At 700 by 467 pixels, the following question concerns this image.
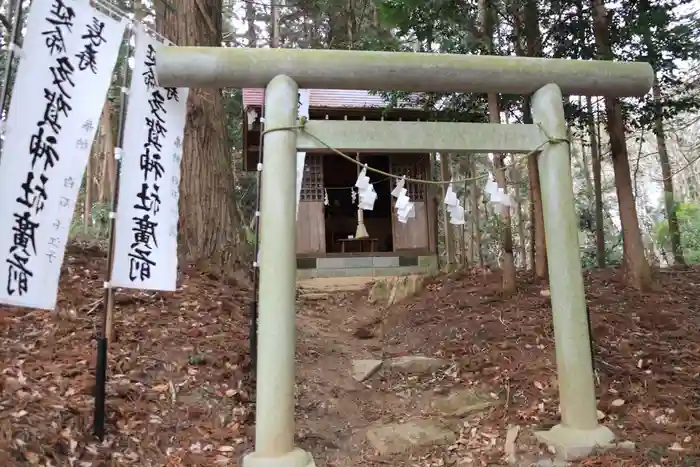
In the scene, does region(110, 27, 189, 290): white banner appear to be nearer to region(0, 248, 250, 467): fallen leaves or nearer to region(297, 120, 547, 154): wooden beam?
region(0, 248, 250, 467): fallen leaves

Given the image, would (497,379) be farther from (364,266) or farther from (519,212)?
(519,212)

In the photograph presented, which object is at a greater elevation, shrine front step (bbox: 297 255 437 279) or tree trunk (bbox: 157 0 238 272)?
tree trunk (bbox: 157 0 238 272)

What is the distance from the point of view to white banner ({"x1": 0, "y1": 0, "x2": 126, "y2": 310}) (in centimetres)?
336

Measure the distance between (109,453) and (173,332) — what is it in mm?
1769

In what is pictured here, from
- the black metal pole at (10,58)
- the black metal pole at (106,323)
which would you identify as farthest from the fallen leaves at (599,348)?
the black metal pole at (10,58)

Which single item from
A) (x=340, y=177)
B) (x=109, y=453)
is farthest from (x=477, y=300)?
(x=340, y=177)

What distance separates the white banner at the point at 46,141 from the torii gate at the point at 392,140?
562 mm

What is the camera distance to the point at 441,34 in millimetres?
7883

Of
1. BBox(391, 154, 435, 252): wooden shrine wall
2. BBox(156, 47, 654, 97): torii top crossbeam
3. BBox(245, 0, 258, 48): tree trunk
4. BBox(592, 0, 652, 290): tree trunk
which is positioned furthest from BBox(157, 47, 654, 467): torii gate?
BBox(245, 0, 258, 48): tree trunk

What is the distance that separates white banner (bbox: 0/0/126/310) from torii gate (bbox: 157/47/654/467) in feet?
1.85

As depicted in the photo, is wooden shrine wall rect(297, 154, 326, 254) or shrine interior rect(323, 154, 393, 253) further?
shrine interior rect(323, 154, 393, 253)

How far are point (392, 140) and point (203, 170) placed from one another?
346cm

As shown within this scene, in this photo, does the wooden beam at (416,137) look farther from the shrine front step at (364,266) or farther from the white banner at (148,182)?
the shrine front step at (364,266)

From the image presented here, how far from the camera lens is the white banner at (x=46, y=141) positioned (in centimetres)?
336
